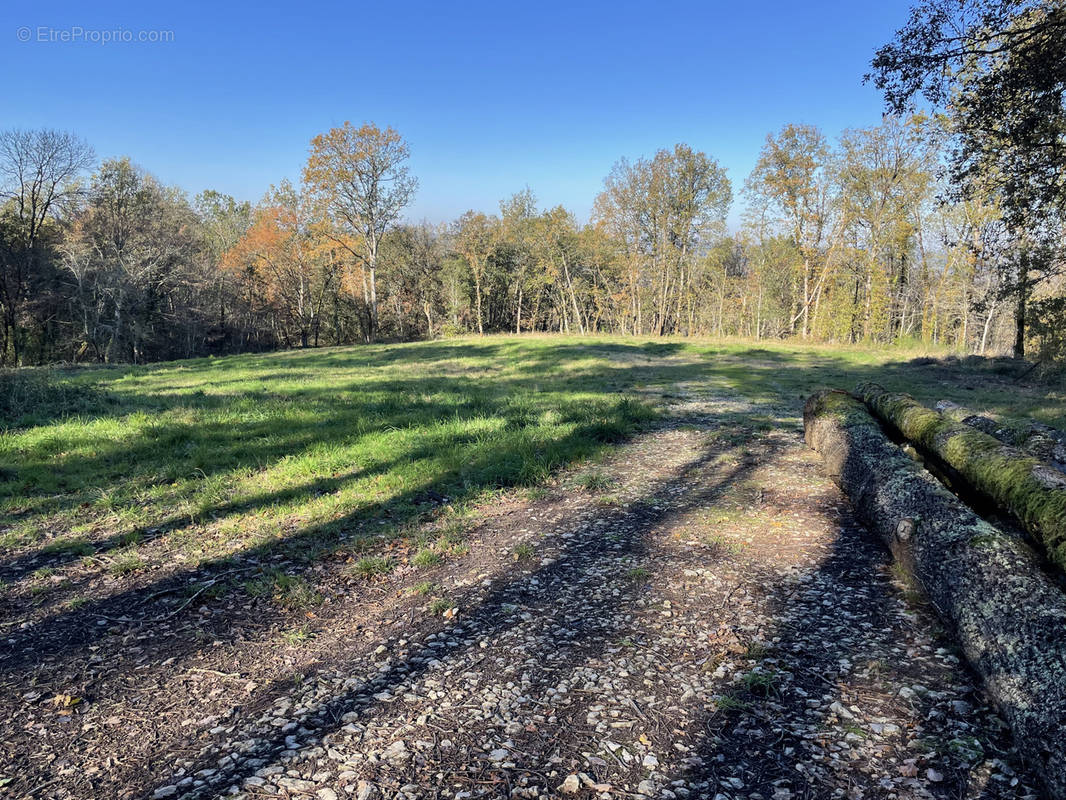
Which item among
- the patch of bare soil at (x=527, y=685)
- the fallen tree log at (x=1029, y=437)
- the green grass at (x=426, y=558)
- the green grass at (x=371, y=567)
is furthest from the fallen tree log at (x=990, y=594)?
the green grass at (x=371, y=567)

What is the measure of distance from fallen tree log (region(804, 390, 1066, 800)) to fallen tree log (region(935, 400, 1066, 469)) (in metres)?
1.84

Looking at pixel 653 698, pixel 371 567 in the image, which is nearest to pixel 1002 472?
pixel 653 698

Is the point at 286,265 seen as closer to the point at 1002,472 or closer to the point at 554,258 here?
the point at 554,258

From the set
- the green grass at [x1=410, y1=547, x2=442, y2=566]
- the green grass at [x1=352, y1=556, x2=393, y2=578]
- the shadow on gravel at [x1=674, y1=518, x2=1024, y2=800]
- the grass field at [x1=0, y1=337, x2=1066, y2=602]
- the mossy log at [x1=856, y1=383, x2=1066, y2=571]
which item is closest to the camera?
the shadow on gravel at [x1=674, y1=518, x2=1024, y2=800]

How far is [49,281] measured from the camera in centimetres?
3241

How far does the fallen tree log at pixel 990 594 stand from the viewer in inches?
101

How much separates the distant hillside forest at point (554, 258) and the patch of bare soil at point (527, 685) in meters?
11.0

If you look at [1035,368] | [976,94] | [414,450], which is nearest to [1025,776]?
[414,450]

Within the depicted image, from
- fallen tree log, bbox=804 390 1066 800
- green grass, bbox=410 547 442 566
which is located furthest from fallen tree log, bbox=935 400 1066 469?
green grass, bbox=410 547 442 566

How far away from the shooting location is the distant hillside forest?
2255cm

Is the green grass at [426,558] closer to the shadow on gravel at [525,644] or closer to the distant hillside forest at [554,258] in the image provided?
the shadow on gravel at [525,644]

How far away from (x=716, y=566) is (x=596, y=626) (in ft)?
4.71

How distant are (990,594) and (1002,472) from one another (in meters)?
2.04

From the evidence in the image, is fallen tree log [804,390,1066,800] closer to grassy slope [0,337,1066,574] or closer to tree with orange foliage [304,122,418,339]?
grassy slope [0,337,1066,574]
